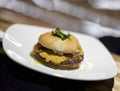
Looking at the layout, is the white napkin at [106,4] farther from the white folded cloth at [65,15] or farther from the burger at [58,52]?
the burger at [58,52]

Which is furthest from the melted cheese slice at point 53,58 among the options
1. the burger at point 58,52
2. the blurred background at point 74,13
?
the blurred background at point 74,13

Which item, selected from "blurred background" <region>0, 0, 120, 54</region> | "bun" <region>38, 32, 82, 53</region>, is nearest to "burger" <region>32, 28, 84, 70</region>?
"bun" <region>38, 32, 82, 53</region>

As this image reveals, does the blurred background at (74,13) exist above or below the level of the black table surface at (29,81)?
below

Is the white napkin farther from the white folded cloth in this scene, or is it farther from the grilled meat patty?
the grilled meat patty

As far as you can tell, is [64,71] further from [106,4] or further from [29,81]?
[106,4]

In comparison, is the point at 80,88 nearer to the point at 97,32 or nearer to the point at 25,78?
the point at 25,78

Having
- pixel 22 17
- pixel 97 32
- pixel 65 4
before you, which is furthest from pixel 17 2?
pixel 97 32

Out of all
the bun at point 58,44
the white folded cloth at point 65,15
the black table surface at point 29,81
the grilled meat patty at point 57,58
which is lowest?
the white folded cloth at point 65,15
